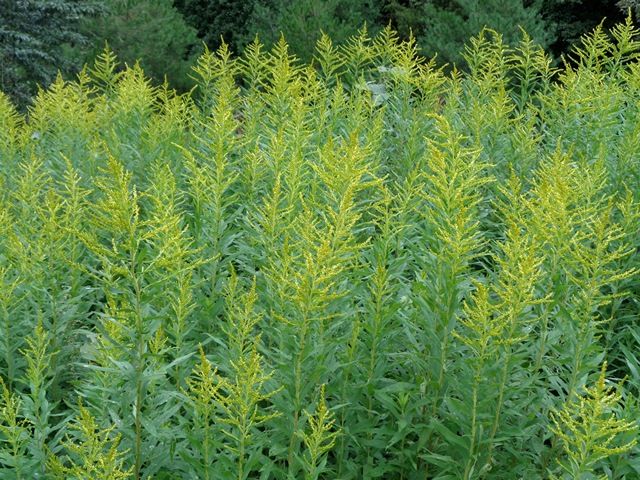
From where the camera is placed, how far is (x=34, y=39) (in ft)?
47.7

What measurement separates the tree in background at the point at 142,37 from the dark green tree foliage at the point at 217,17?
17.2ft

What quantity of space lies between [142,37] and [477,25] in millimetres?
6573

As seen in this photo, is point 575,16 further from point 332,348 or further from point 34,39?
point 332,348

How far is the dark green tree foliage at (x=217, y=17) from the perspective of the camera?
2275 centimetres

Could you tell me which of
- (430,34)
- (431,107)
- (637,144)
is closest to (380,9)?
(430,34)

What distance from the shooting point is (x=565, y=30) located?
17.2 m

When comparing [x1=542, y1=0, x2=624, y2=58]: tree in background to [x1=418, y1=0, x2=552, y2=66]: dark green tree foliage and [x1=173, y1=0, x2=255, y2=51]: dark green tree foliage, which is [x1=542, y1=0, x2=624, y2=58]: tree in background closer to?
[x1=418, y1=0, x2=552, y2=66]: dark green tree foliage

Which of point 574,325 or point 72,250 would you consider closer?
point 574,325

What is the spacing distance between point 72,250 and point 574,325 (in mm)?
2229

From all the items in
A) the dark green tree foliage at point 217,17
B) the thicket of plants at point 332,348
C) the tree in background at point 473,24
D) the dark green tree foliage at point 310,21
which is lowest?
the dark green tree foliage at point 217,17

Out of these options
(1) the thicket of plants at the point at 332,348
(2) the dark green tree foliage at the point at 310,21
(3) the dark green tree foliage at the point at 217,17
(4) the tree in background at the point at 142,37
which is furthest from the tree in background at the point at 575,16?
(1) the thicket of plants at the point at 332,348

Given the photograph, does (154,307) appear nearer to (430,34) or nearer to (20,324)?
(20,324)

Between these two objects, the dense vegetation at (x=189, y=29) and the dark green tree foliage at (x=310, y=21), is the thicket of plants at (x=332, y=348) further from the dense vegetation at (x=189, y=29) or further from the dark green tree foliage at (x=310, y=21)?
the dense vegetation at (x=189, y=29)

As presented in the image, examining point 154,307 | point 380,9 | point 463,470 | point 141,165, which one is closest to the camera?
point 463,470
